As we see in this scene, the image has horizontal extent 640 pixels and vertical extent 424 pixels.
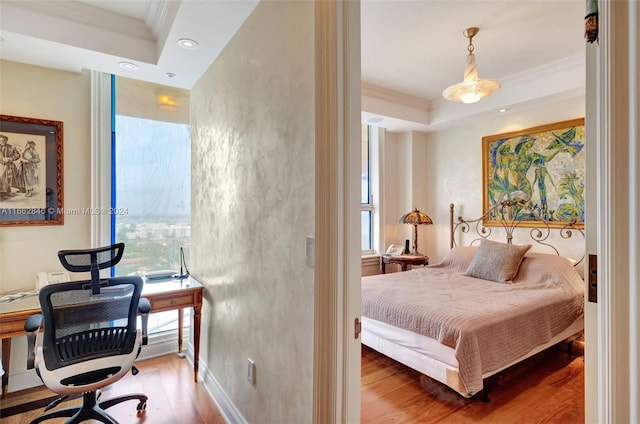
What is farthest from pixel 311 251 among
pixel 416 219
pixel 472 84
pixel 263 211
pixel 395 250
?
pixel 395 250

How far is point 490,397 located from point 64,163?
148 inches

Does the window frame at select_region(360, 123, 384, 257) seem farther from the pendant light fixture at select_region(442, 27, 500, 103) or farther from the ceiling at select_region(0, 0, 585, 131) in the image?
the pendant light fixture at select_region(442, 27, 500, 103)

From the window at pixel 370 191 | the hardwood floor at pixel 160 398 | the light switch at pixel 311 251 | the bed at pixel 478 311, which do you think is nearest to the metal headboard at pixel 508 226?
the bed at pixel 478 311

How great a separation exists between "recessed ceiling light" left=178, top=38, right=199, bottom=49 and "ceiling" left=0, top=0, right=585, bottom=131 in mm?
39

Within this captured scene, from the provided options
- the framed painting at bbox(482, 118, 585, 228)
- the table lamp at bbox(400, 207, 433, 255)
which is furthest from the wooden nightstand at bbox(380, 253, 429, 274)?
the framed painting at bbox(482, 118, 585, 228)

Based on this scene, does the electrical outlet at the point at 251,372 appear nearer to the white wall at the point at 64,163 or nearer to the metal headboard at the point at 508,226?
the white wall at the point at 64,163

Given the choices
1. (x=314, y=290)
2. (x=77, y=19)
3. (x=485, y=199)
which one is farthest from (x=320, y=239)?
(x=485, y=199)

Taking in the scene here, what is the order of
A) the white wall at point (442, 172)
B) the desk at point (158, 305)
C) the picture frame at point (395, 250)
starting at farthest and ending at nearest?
the picture frame at point (395, 250) < the white wall at point (442, 172) < the desk at point (158, 305)

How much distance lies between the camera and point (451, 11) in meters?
2.33

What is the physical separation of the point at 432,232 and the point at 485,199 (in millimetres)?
914

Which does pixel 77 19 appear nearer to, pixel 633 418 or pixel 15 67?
pixel 15 67

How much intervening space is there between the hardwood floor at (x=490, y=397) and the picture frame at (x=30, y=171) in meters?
2.85

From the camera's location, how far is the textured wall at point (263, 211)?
138 cm

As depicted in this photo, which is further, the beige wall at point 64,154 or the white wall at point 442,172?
the white wall at point 442,172
